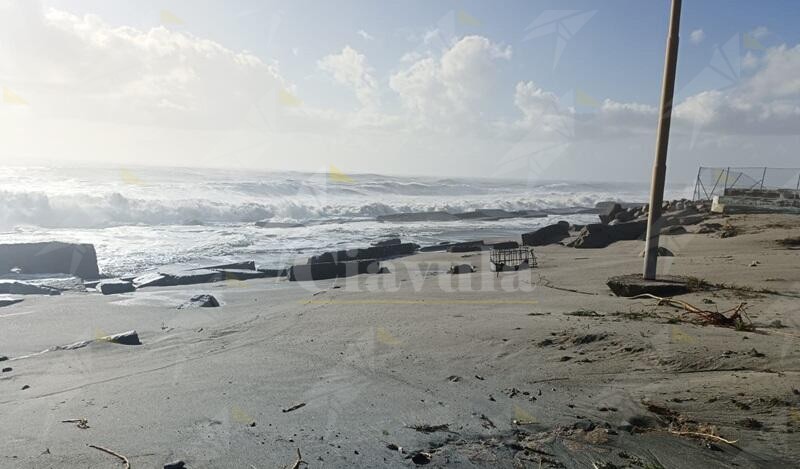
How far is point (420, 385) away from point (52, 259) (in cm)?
1166

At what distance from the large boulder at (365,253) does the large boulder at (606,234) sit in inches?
196

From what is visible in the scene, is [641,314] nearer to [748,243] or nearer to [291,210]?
[748,243]

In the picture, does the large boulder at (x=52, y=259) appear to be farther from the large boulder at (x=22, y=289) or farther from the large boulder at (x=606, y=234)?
the large boulder at (x=606, y=234)

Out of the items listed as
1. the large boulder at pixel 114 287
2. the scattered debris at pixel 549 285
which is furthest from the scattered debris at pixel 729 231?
the large boulder at pixel 114 287

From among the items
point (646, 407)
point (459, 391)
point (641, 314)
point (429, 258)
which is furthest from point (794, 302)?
point (429, 258)

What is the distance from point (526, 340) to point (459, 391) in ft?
4.43


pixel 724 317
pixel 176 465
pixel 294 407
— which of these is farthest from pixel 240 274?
pixel 724 317

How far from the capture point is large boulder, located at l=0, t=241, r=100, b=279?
39.8 feet

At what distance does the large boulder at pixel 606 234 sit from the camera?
15133 mm

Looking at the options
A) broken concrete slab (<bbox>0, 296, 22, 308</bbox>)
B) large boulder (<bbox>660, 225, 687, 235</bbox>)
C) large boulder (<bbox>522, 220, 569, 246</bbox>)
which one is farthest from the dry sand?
large boulder (<bbox>522, 220, 569, 246</bbox>)

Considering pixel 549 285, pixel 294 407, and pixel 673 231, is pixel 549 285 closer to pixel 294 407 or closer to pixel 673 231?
pixel 294 407

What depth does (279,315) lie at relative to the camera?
728 centimetres

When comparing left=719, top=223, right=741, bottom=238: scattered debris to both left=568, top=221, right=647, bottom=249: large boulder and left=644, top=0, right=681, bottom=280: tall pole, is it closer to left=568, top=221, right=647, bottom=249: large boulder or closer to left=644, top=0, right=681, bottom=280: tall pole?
left=568, top=221, right=647, bottom=249: large boulder

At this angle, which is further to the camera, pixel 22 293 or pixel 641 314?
pixel 22 293
